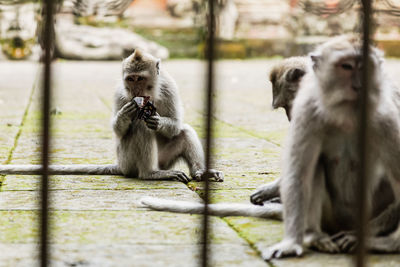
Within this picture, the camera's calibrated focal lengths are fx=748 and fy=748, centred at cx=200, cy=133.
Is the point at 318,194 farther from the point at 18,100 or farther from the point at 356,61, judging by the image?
the point at 18,100

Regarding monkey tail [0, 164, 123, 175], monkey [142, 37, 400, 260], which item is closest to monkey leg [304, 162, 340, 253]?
monkey [142, 37, 400, 260]

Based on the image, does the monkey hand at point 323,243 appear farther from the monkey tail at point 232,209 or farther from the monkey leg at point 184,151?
the monkey leg at point 184,151

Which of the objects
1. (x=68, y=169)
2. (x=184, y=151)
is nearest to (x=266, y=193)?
(x=184, y=151)

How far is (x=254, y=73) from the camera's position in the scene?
651 inches

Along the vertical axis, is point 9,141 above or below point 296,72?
below

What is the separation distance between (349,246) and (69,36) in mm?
19036

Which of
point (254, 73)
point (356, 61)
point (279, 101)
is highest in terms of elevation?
point (356, 61)

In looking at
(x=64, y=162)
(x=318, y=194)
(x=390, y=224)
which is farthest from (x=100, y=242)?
(x=64, y=162)

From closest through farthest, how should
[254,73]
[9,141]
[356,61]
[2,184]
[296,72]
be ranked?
[356,61], [296,72], [2,184], [9,141], [254,73]

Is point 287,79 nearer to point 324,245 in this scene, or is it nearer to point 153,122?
point 153,122

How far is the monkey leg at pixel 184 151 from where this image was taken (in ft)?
17.9

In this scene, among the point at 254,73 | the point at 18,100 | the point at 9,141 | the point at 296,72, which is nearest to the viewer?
the point at 296,72

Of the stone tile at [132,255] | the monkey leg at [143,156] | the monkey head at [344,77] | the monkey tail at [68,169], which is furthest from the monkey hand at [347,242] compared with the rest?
the monkey tail at [68,169]

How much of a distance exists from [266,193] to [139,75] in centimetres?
167
